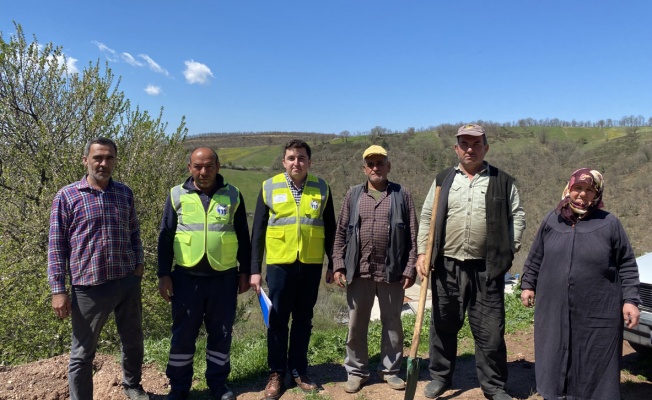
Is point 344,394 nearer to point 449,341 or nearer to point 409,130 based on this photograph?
point 449,341

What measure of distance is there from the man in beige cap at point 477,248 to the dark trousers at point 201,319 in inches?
66.6

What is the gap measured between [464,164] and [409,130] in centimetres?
7682

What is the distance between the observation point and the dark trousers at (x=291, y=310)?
11.6ft

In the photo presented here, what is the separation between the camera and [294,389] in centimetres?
370

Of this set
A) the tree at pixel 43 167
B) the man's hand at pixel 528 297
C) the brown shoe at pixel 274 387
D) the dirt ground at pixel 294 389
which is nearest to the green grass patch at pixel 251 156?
the tree at pixel 43 167

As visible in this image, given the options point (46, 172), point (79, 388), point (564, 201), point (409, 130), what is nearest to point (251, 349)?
point (79, 388)

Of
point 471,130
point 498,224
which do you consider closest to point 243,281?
point 498,224

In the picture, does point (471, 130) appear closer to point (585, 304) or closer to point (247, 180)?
point (585, 304)

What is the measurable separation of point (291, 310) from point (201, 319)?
78 centimetres

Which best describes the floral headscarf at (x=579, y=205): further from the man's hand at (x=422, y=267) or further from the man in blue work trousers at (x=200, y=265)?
the man in blue work trousers at (x=200, y=265)

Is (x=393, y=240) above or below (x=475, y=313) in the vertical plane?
above

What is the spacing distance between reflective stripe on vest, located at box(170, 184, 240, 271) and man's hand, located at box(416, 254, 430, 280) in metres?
1.59

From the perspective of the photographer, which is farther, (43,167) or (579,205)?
(43,167)

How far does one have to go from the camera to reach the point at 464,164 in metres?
3.44
